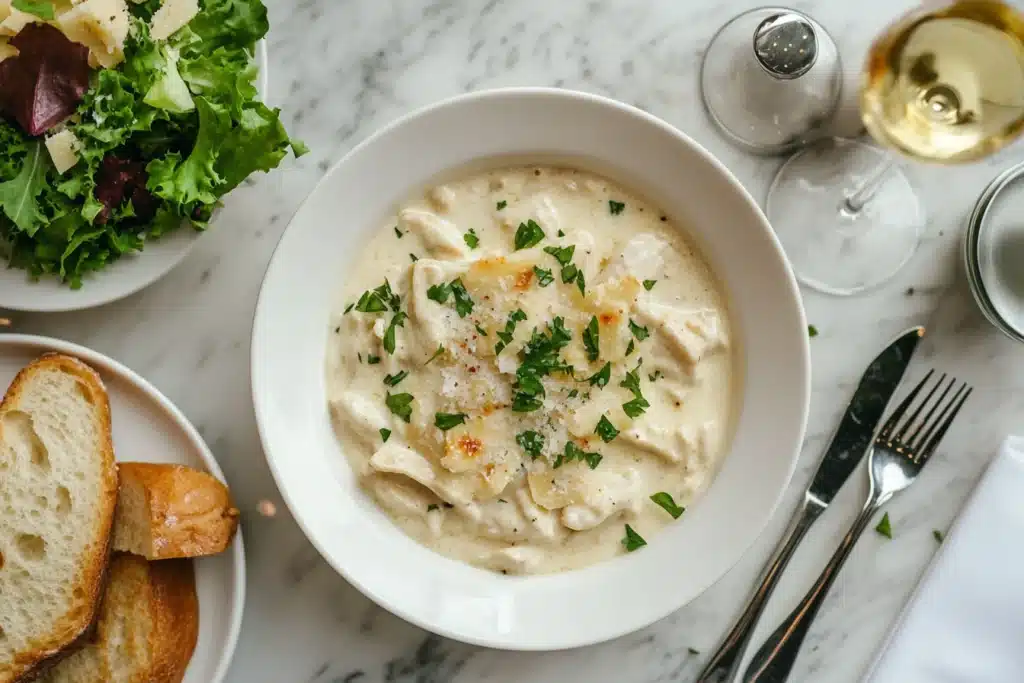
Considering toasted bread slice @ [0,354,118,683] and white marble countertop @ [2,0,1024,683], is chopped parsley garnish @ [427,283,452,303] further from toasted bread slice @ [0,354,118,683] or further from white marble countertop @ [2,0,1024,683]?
toasted bread slice @ [0,354,118,683]

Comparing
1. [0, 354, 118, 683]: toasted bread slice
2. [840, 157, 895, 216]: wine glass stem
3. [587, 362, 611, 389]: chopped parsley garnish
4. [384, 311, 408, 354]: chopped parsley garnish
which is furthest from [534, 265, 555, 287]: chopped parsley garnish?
[0, 354, 118, 683]: toasted bread slice

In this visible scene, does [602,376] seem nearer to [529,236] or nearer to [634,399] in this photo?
[634,399]

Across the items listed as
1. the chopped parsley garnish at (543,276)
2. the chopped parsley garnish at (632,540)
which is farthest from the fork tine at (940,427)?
the chopped parsley garnish at (543,276)

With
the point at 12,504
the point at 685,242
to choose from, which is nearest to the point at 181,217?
the point at 12,504

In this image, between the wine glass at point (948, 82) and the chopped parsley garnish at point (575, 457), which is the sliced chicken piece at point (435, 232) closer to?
the chopped parsley garnish at point (575, 457)

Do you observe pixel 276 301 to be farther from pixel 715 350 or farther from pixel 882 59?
pixel 882 59

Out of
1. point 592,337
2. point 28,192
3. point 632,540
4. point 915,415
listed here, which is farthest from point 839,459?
point 28,192
